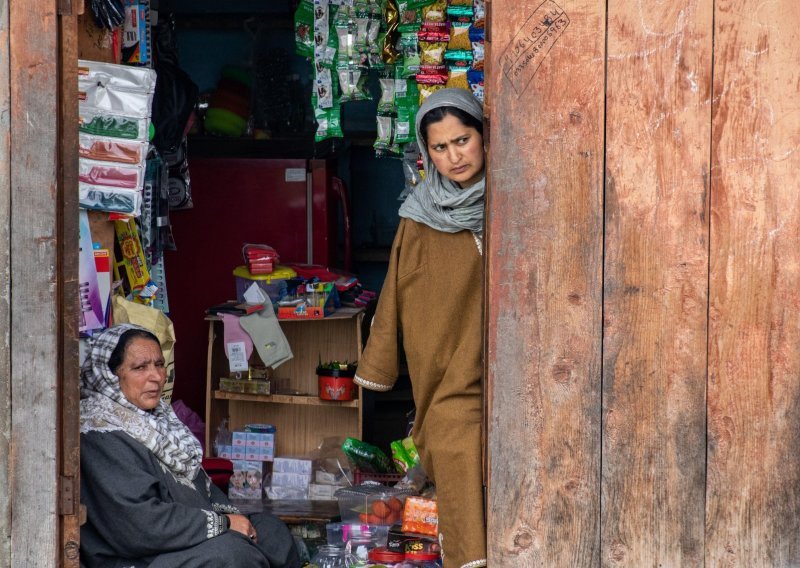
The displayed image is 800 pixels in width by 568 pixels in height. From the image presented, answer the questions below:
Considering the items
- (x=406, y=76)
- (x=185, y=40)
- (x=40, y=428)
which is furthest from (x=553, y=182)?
(x=185, y=40)

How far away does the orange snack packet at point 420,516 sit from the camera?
4008 mm

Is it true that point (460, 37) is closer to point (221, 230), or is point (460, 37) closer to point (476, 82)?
point (476, 82)

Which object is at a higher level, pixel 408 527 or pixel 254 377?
pixel 254 377

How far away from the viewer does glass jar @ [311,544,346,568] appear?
4254 mm

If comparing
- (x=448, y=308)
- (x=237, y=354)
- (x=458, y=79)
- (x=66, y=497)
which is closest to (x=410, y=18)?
(x=458, y=79)

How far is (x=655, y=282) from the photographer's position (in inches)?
114

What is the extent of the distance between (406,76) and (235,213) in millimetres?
1761

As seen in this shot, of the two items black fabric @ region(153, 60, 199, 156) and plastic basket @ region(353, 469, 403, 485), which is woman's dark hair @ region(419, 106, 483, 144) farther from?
plastic basket @ region(353, 469, 403, 485)

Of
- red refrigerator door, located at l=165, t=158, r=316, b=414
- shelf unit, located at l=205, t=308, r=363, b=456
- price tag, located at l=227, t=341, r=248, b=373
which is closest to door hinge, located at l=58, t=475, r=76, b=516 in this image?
price tag, located at l=227, t=341, r=248, b=373

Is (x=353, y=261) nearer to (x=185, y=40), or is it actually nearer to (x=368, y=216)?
(x=368, y=216)

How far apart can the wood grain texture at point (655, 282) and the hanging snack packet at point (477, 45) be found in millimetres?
1569

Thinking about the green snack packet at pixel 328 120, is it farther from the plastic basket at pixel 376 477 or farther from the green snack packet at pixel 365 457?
the plastic basket at pixel 376 477

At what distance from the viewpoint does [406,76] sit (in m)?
4.65

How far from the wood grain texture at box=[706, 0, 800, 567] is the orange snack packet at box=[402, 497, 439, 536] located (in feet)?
4.27
